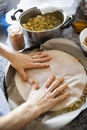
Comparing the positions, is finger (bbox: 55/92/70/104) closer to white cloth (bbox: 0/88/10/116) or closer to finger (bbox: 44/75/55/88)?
finger (bbox: 44/75/55/88)

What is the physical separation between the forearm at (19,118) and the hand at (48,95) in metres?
0.03

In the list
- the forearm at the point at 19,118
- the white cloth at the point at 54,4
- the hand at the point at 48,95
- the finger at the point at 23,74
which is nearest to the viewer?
the forearm at the point at 19,118

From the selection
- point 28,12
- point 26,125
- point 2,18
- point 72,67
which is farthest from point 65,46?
Answer: point 2,18

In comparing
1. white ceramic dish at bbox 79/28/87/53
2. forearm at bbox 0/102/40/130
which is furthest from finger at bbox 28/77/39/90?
white ceramic dish at bbox 79/28/87/53

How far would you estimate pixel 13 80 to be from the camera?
87 centimetres

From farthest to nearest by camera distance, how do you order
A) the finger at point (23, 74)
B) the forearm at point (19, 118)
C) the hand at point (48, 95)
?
the finger at point (23, 74) < the hand at point (48, 95) < the forearm at point (19, 118)

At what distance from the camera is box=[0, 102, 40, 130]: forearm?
0.63m

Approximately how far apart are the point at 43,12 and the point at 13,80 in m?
0.35

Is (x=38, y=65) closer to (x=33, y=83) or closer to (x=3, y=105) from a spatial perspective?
(x=33, y=83)

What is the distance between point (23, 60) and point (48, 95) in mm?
205

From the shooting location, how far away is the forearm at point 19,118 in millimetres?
630

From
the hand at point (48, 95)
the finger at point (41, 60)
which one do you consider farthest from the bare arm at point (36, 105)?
the finger at point (41, 60)

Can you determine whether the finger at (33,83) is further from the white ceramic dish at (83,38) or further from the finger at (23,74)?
the white ceramic dish at (83,38)

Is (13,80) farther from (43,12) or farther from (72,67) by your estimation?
(43,12)
